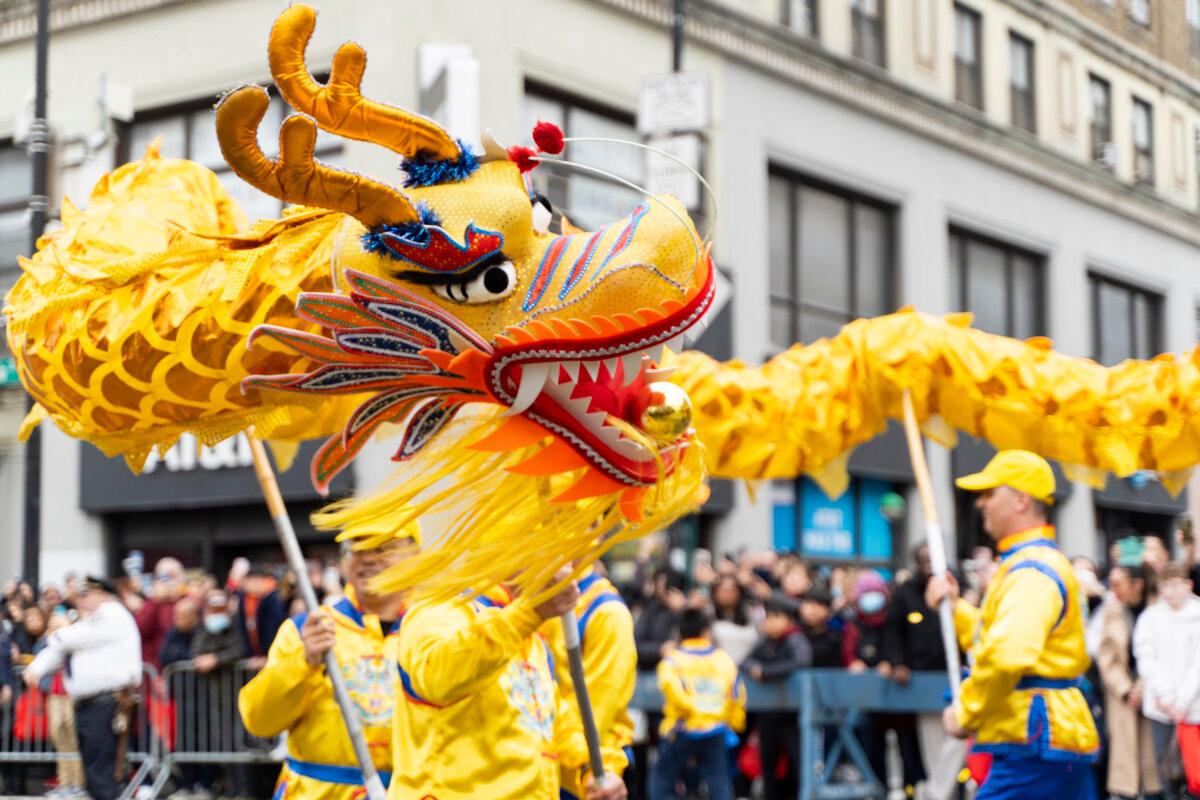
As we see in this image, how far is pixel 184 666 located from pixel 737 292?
26.6 ft

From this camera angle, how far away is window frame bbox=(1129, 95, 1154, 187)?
24.7m

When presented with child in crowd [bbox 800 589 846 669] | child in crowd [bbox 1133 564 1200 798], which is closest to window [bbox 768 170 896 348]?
child in crowd [bbox 800 589 846 669]

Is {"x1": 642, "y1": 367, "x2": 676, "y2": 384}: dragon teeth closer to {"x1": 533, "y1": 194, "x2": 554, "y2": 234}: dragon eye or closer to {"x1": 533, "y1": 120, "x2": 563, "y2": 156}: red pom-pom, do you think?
{"x1": 533, "y1": 194, "x2": 554, "y2": 234}: dragon eye

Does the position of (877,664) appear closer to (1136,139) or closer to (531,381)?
(531,381)

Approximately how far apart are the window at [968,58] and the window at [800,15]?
3044 mm

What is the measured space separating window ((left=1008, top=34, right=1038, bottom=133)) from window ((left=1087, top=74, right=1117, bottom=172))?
1.38 meters

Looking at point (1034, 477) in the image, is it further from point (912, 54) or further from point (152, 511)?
point (912, 54)

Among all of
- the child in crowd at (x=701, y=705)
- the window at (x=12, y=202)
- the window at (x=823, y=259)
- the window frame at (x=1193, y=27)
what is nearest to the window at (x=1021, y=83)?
the window frame at (x=1193, y=27)

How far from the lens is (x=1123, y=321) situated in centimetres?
2484

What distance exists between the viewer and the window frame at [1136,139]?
→ 2466 centimetres

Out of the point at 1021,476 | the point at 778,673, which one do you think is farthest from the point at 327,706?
the point at 778,673

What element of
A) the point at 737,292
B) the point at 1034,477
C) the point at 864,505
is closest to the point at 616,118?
the point at 737,292

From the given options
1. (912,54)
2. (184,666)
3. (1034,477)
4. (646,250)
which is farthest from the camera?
(912,54)

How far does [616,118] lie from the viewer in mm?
16953
